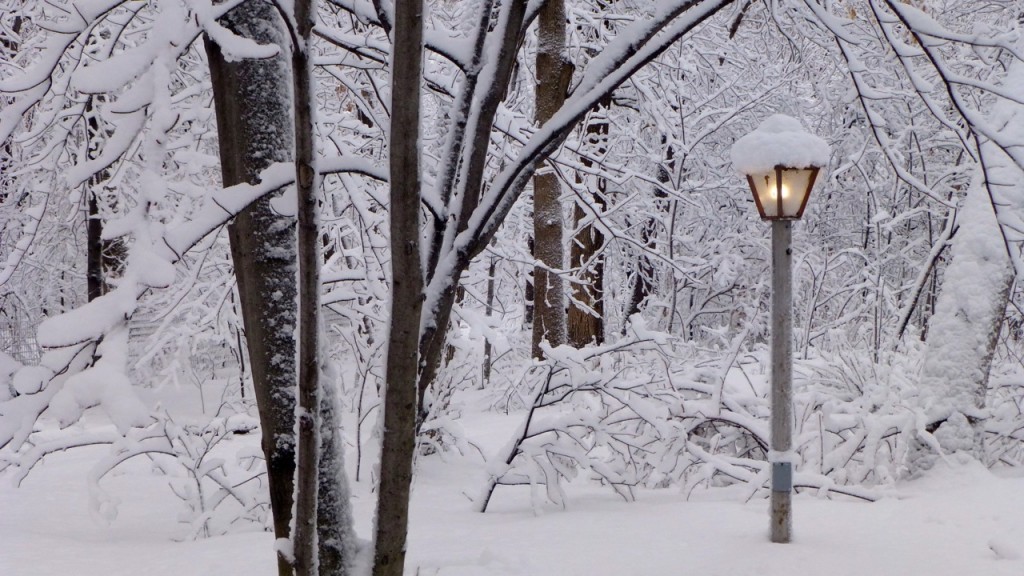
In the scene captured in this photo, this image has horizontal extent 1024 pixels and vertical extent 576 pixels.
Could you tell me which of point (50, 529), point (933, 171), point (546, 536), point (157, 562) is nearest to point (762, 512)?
point (546, 536)

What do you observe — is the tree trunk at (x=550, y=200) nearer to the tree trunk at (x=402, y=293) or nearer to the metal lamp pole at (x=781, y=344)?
the metal lamp pole at (x=781, y=344)

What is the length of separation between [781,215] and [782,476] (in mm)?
1209

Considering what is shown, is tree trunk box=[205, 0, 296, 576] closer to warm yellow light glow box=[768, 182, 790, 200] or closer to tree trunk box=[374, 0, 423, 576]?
tree trunk box=[374, 0, 423, 576]

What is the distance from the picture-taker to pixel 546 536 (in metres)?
A: 3.64

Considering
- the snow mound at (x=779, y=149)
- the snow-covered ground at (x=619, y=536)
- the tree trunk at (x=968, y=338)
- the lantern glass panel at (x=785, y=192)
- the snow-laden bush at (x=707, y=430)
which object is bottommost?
the snow-covered ground at (x=619, y=536)

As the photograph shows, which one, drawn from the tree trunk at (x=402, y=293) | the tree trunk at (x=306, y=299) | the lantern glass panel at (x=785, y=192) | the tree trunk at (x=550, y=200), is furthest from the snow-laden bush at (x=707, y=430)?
the tree trunk at (x=306, y=299)

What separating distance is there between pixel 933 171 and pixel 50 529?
12.3m

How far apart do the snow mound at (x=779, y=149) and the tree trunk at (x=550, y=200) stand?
3700 millimetres

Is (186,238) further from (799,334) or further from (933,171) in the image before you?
(933,171)

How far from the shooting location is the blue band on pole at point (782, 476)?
3531 millimetres

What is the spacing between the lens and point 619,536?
11.9 feet

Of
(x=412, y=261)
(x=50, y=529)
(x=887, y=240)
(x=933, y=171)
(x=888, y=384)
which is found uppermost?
(x=933, y=171)

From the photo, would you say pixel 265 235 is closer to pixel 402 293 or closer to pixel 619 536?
pixel 402 293

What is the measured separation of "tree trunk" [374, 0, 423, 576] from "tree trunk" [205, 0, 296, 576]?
1.80ft
